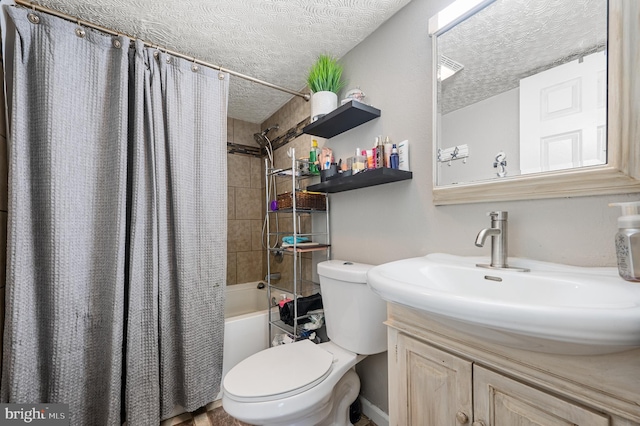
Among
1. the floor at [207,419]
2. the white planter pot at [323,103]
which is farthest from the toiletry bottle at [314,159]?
the floor at [207,419]

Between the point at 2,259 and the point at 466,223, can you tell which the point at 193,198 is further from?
the point at 466,223

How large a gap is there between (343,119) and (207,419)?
1827 mm

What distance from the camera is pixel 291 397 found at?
0.97 metres

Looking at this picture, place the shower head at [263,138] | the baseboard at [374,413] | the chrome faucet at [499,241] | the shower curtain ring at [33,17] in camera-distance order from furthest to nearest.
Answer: the shower head at [263,138], the baseboard at [374,413], the shower curtain ring at [33,17], the chrome faucet at [499,241]

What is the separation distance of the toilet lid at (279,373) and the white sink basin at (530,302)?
1.92ft

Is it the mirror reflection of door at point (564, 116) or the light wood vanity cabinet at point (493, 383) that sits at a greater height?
the mirror reflection of door at point (564, 116)

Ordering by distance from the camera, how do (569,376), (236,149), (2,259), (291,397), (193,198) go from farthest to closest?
1. (236,149)
2. (193,198)
3. (2,259)
4. (291,397)
5. (569,376)

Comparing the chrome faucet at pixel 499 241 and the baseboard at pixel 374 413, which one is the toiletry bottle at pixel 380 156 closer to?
the chrome faucet at pixel 499 241

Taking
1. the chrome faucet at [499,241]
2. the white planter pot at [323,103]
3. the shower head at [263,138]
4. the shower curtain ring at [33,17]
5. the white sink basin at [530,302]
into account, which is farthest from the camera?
the shower head at [263,138]

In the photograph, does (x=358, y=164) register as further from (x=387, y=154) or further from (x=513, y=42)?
(x=513, y=42)

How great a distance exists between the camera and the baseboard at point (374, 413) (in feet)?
4.36

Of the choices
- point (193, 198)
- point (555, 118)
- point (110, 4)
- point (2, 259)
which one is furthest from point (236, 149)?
point (555, 118)

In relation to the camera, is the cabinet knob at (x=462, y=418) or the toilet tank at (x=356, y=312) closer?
the cabinet knob at (x=462, y=418)

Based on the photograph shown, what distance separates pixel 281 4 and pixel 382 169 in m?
0.93
